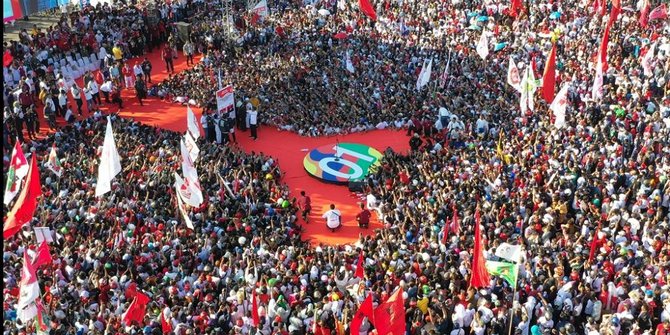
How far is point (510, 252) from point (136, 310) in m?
7.26

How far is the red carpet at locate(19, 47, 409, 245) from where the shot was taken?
20969 mm

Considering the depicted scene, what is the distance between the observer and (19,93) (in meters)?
26.4

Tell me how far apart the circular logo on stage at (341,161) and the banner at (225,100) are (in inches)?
129

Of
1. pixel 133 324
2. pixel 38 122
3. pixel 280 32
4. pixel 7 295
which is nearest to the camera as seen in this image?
pixel 133 324

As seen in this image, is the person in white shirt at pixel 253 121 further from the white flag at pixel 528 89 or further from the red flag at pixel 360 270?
the red flag at pixel 360 270

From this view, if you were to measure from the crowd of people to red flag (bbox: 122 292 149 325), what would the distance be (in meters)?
0.17

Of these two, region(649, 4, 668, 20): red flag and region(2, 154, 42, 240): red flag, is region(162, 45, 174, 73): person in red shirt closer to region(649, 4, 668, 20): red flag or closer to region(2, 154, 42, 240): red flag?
region(2, 154, 42, 240): red flag

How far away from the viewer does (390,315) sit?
43.4 feet

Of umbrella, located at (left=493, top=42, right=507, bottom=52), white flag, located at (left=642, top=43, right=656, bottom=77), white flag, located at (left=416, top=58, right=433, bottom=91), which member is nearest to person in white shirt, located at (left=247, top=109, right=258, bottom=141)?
white flag, located at (left=416, top=58, right=433, bottom=91)

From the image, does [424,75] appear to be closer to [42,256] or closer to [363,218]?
[363,218]

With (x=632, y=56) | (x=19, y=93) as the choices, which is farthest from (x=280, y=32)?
(x=632, y=56)

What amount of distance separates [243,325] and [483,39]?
17921 millimetres

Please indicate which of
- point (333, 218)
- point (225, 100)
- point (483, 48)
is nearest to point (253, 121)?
point (225, 100)

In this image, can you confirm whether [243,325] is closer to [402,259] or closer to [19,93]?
A: [402,259]
